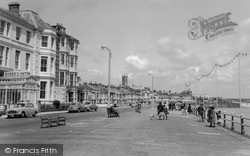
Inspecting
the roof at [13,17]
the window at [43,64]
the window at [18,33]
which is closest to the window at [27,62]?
the window at [43,64]

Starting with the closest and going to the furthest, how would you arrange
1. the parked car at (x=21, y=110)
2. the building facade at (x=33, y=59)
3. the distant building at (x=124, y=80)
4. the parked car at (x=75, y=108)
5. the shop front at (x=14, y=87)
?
the parked car at (x=21, y=110) < the shop front at (x=14, y=87) < the building facade at (x=33, y=59) < the parked car at (x=75, y=108) < the distant building at (x=124, y=80)

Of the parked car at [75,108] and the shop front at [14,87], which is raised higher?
the shop front at [14,87]

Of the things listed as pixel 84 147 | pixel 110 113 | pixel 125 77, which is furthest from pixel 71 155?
pixel 125 77

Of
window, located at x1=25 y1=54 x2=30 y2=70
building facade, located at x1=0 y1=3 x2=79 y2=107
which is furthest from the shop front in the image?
window, located at x1=25 y1=54 x2=30 y2=70

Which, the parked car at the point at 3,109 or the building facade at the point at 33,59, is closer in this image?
the parked car at the point at 3,109

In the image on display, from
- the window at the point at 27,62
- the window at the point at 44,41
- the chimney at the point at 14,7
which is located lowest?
Answer: the window at the point at 27,62

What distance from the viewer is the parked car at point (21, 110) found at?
30.2 metres

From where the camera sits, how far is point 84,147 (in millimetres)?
11141

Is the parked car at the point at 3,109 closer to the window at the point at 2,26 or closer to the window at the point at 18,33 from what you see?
the window at the point at 2,26

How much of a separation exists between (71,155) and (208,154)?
490 cm

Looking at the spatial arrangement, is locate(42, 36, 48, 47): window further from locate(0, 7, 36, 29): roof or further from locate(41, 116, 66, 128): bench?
locate(41, 116, 66, 128): bench

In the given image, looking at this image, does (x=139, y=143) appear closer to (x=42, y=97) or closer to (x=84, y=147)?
(x=84, y=147)

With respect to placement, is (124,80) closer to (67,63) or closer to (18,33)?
(67,63)

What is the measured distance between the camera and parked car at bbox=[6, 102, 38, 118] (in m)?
30.2
